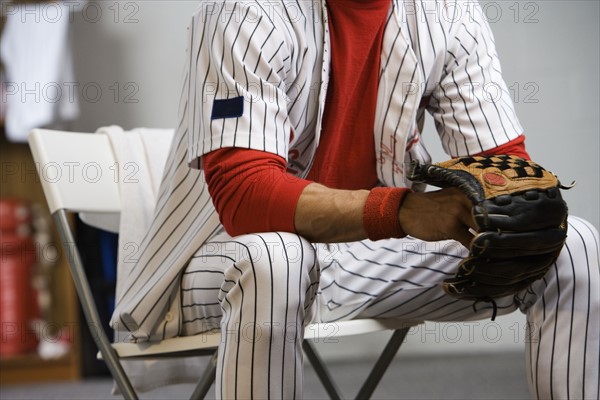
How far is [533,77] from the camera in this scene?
2.72m

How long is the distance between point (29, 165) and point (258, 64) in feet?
7.51

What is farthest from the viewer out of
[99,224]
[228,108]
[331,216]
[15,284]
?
[15,284]

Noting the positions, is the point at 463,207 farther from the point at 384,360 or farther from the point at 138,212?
the point at 138,212

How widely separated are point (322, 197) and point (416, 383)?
5.28 ft

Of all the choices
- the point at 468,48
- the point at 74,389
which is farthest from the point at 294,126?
the point at 74,389

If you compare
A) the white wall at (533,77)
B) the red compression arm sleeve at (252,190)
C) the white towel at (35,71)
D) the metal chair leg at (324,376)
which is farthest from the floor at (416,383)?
the red compression arm sleeve at (252,190)

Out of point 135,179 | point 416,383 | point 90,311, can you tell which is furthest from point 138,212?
point 416,383

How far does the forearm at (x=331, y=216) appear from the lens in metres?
1.01

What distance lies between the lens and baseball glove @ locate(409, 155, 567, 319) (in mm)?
894

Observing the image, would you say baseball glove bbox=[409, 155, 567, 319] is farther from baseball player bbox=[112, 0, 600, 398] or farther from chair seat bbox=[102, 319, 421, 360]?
chair seat bbox=[102, 319, 421, 360]

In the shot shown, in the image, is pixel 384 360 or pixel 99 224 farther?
pixel 99 224

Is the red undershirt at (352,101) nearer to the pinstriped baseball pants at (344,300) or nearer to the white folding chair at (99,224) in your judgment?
the pinstriped baseball pants at (344,300)

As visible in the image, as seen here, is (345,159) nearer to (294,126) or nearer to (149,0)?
(294,126)

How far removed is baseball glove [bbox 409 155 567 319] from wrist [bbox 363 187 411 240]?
0.18 ft
